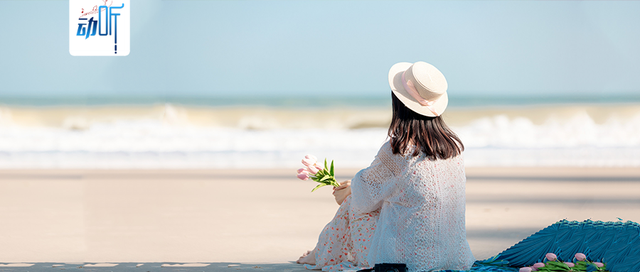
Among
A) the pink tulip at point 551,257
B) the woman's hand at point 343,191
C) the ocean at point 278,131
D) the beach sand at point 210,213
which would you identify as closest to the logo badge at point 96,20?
the ocean at point 278,131

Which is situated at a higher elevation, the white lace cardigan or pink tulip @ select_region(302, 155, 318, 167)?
pink tulip @ select_region(302, 155, 318, 167)

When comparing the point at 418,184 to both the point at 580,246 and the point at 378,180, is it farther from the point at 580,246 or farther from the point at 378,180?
the point at 580,246

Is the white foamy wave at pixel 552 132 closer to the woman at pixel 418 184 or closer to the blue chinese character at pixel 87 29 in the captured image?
the blue chinese character at pixel 87 29

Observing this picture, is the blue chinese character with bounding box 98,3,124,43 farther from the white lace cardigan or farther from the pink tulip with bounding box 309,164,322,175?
the white lace cardigan

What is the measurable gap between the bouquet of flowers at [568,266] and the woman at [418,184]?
1.28ft

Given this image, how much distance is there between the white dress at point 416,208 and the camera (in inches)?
92.3

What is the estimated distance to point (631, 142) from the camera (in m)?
13.9

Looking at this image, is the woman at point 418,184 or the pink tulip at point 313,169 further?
the pink tulip at point 313,169

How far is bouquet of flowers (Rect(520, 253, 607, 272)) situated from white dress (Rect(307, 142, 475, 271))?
0.35 m

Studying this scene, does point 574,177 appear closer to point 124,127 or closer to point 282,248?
point 282,248

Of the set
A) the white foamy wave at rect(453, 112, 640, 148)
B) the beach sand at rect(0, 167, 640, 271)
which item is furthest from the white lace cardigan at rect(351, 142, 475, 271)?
the white foamy wave at rect(453, 112, 640, 148)

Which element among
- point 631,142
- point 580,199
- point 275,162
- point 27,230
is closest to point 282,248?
point 27,230

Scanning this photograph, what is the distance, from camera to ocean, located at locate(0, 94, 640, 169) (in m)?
11.0

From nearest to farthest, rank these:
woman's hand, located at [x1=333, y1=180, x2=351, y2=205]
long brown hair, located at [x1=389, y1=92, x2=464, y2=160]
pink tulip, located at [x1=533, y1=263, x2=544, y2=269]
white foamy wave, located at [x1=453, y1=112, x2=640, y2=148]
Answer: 1. long brown hair, located at [x1=389, y1=92, x2=464, y2=160]
2. pink tulip, located at [x1=533, y1=263, x2=544, y2=269]
3. woman's hand, located at [x1=333, y1=180, x2=351, y2=205]
4. white foamy wave, located at [x1=453, y1=112, x2=640, y2=148]
